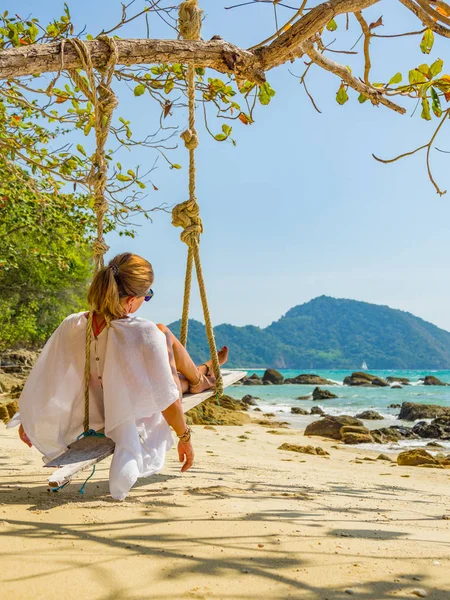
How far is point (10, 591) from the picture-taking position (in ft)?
5.62

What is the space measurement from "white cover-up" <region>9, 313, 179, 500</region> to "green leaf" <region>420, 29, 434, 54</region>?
2702mm

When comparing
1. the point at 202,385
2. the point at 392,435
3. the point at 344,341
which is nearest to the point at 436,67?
the point at 202,385

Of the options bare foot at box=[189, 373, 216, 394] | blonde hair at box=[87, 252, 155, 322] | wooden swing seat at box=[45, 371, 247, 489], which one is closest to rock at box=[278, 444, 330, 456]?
bare foot at box=[189, 373, 216, 394]

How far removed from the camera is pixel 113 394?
2.90m

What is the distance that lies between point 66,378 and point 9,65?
60.4 inches

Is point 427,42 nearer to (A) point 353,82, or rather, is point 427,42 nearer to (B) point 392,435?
(A) point 353,82

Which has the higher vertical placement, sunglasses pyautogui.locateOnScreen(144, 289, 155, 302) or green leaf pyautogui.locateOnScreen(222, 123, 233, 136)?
green leaf pyautogui.locateOnScreen(222, 123, 233, 136)

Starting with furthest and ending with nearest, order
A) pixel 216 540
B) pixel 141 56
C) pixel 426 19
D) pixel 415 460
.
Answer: pixel 415 460
pixel 426 19
pixel 141 56
pixel 216 540

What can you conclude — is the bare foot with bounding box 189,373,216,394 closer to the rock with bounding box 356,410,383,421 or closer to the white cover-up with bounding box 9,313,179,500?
the white cover-up with bounding box 9,313,179,500

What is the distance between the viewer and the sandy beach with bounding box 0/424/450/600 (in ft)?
5.90

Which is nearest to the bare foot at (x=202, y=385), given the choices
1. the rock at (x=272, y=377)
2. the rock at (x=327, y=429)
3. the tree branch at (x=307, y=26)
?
the tree branch at (x=307, y=26)

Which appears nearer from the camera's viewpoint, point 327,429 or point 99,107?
point 99,107

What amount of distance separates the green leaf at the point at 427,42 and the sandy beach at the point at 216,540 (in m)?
2.97

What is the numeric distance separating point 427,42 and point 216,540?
3.43 meters
